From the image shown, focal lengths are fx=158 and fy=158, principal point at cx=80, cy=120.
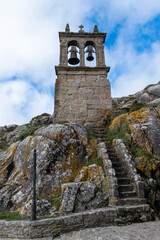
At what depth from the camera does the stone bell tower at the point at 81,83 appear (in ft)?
28.8

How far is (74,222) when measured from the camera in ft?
12.8

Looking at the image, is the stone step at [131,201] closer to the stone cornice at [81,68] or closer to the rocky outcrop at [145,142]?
the rocky outcrop at [145,142]

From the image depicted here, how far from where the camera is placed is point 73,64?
1005 cm

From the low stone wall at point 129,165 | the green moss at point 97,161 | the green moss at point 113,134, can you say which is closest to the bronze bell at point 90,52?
the green moss at point 113,134

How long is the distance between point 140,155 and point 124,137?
4.10 ft

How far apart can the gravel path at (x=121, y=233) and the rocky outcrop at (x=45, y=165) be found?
45.5 inches

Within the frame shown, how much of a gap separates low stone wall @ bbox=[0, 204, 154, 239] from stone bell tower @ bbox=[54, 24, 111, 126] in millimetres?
5107

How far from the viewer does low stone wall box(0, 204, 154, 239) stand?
12.0 ft

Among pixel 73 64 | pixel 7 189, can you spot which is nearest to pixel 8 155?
pixel 7 189

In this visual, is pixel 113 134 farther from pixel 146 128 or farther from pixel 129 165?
pixel 129 165

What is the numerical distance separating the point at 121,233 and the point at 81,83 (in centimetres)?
744

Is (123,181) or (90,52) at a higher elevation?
(90,52)

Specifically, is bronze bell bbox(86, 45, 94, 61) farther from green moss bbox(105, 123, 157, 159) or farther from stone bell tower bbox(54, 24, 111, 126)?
green moss bbox(105, 123, 157, 159)

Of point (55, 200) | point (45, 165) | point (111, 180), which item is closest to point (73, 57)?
point (45, 165)
